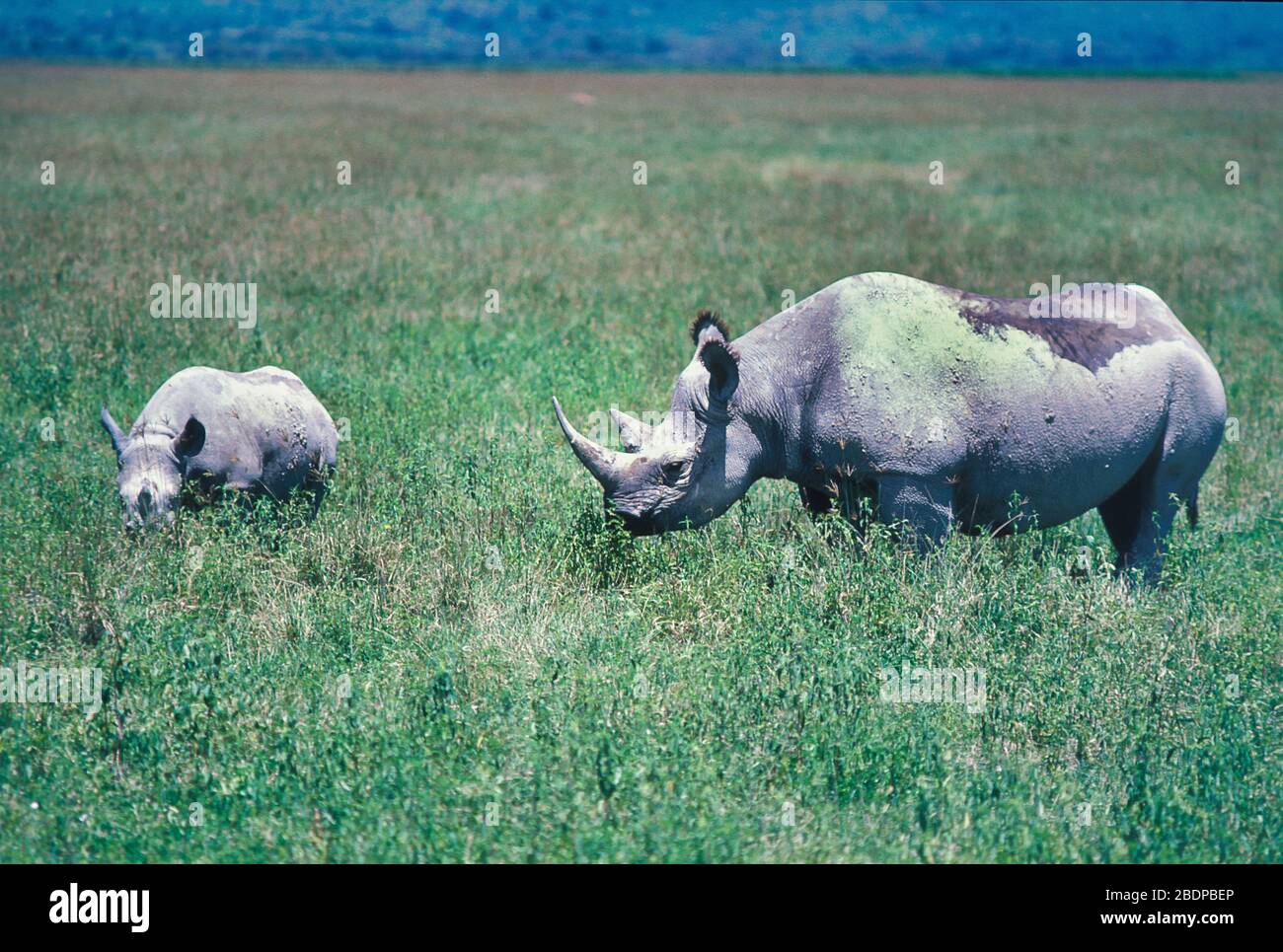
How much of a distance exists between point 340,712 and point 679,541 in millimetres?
2648

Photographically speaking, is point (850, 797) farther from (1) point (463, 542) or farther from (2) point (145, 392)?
(2) point (145, 392)

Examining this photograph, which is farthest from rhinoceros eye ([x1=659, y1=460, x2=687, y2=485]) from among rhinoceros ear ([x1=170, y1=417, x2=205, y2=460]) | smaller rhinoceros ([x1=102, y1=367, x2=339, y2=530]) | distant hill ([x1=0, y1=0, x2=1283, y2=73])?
distant hill ([x1=0, y1=0, x2=1283, y2=73])

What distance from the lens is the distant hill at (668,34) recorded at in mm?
101688

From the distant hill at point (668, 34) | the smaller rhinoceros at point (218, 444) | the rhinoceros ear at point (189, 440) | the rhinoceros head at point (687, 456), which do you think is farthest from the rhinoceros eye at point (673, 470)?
the distant hill at point (668, 34)

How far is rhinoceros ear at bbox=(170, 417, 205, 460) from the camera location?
8.24 m

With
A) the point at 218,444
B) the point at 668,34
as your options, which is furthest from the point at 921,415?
the point at 668,34

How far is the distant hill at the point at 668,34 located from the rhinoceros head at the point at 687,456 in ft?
264

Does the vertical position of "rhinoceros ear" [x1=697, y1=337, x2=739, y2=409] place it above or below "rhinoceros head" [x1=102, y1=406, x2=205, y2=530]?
above

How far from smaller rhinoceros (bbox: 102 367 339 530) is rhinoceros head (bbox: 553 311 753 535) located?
2.32 m

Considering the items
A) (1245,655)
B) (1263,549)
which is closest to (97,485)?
(1245,655)

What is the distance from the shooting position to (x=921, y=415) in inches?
A: 302

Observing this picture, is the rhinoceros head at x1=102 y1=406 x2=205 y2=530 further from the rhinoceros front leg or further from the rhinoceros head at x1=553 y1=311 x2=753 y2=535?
the rhinoceros front leg

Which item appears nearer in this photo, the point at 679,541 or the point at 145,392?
the point at 679,541
